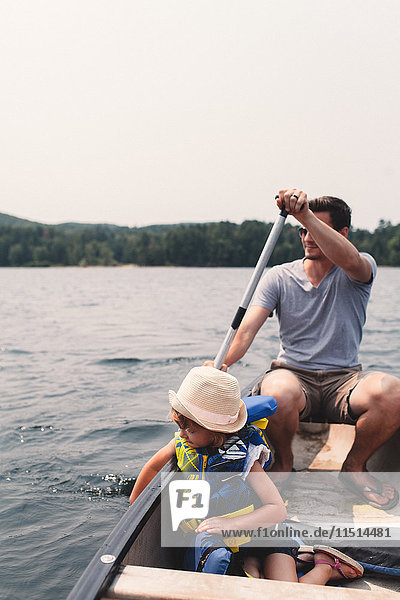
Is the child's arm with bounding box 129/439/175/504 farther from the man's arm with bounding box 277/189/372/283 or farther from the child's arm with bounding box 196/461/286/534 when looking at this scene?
the man's arm with bounding box 277/189/372/283

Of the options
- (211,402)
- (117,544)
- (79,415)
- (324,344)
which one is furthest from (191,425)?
(79,415)

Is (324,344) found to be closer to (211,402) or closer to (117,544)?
(211,402)

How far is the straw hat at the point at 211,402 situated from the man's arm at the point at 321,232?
112 centimetres

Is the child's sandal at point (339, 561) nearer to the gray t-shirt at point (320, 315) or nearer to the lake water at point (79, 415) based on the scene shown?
the gray t-shirt at point (320, 315)

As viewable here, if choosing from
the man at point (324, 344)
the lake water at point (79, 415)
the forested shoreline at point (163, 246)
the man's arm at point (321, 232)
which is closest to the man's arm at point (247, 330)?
the man at point (324, 344)

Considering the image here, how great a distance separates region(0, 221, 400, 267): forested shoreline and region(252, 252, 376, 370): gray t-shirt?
58.9 meters

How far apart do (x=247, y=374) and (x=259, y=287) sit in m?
6.97

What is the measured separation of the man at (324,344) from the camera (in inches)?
123

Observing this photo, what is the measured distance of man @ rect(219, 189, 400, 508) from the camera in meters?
3.13

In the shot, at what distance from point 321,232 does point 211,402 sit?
4.16 ft

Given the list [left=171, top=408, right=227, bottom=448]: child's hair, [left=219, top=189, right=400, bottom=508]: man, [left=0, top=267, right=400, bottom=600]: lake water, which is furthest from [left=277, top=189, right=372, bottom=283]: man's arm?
[left=0, top=267, right=400, bottom=600]: lake water

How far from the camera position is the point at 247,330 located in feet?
11.9

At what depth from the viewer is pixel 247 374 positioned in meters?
10.5

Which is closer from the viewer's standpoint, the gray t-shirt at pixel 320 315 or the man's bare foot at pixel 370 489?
the man's bare foot at pixel 370 489
